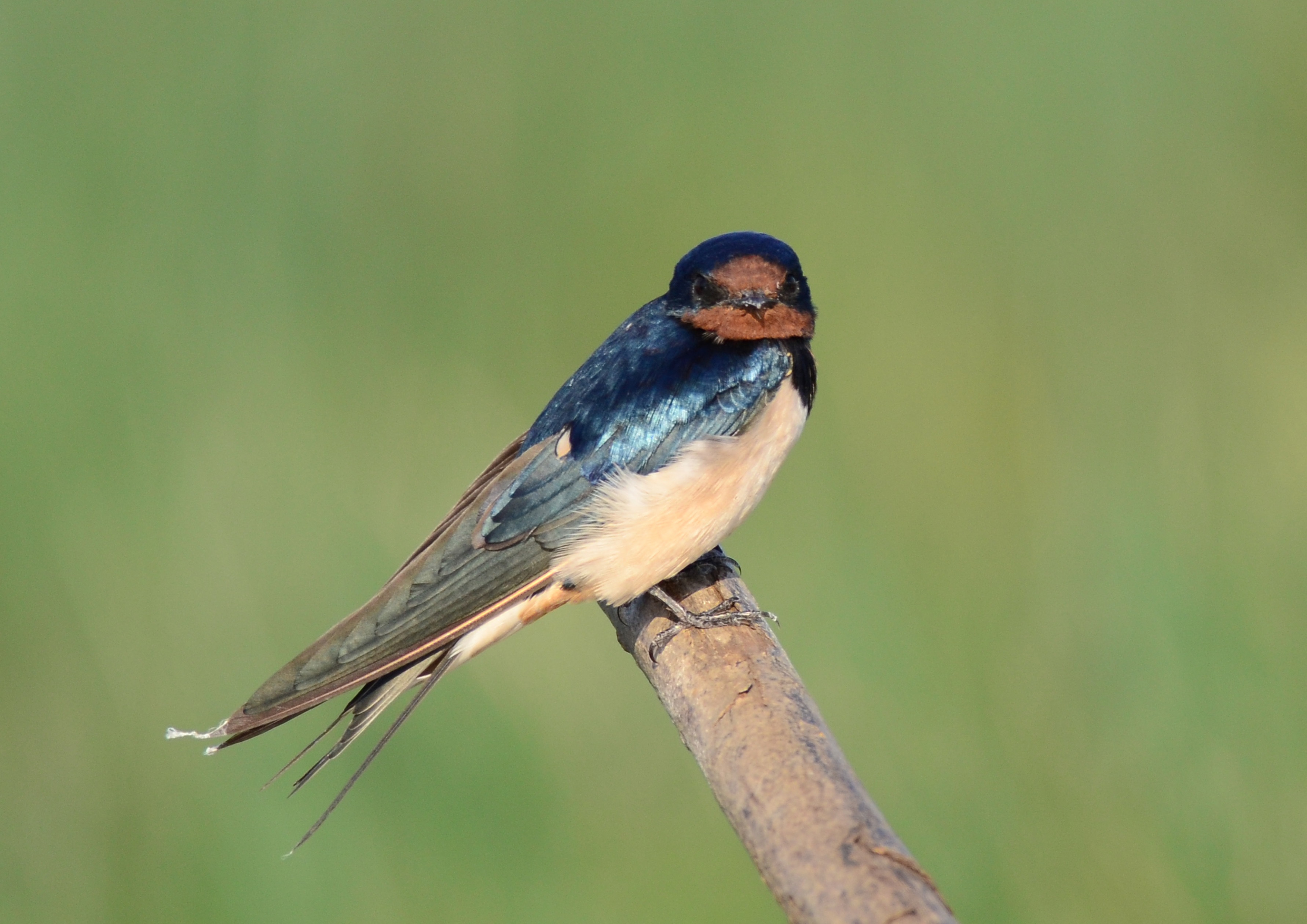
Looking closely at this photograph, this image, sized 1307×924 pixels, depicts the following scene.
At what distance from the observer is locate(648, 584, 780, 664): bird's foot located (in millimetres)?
1797

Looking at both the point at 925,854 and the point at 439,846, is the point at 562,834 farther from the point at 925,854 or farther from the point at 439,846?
the point at 925,854

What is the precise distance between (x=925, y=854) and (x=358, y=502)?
3.51 feet

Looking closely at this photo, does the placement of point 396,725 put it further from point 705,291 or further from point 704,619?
point 705,291

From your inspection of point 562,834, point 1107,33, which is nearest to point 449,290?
point 562,834

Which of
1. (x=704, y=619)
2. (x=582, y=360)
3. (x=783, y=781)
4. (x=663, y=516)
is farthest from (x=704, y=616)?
(x=582, y=360)

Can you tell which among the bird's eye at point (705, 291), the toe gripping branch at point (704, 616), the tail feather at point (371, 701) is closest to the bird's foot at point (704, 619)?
the toe gripping branch at point (704, 616)

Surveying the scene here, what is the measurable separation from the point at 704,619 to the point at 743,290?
1.52 feet

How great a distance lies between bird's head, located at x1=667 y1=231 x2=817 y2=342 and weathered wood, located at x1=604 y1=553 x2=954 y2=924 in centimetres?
38

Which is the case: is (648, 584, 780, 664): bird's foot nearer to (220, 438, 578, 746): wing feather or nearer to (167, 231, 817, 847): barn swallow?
(167, 231, 817, 847): barn swallow

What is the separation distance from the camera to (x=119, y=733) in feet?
7.39

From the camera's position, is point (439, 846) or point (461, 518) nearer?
point (461, 518)

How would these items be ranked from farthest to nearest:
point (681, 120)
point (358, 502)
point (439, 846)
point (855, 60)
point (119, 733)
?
point (681, 120), point (855, 60), point (358, 502), point (119, 733), point (439, 846)

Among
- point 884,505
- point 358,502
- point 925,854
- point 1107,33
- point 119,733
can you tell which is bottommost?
point 925,854

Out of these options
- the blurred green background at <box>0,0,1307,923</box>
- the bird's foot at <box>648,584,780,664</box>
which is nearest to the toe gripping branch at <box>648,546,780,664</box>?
the bird's foot at <box>648,584,780,664</box>
